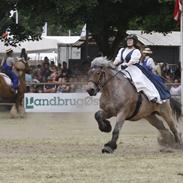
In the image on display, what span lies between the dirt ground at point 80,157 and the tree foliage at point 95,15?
6.75m

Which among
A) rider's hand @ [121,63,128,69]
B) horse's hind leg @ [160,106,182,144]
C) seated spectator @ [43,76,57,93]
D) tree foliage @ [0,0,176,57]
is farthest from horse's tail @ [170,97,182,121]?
tree foliage @ [0,0,176,57]

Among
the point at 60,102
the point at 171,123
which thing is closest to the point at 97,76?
the point at 171,123

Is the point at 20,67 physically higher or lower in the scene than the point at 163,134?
higher

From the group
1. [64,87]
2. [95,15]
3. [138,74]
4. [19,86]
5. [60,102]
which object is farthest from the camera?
[95,15]

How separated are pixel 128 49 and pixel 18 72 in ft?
31.5

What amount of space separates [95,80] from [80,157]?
149 cm

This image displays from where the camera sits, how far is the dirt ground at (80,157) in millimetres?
9469

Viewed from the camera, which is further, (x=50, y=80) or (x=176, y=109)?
(x=50, y=80)

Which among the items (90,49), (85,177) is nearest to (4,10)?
(90,49)

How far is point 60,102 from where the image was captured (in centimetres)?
2297

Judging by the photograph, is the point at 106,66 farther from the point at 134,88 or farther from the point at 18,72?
the point at 18,72

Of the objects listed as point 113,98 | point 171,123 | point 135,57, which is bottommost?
point 171,123

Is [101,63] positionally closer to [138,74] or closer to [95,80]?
[95,80]

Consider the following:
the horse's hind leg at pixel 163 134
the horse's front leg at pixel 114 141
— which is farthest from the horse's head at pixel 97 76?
the horse's hind leg at pixel 163 134
